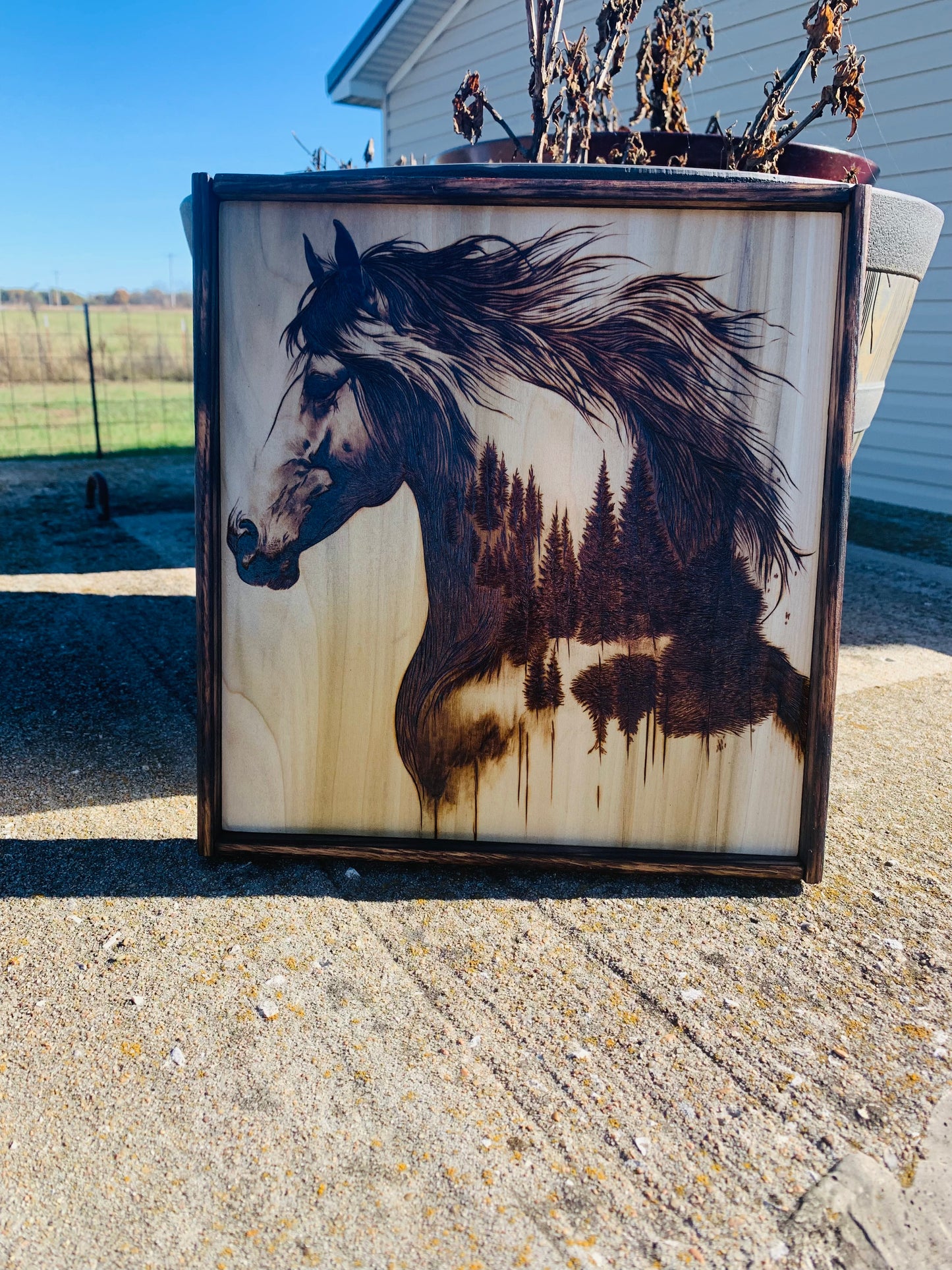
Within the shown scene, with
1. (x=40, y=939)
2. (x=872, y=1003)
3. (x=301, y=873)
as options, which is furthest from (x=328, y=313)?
(x=872, y=1003)

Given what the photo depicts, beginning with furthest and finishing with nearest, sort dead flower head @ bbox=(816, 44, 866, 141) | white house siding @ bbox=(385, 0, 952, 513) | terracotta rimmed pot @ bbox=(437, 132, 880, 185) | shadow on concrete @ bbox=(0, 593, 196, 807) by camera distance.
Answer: white house siding @ bbox=(385, 0, 952, 513) → terracotta rimmed pot @ bbox=(437, 132, 880, 185) → shadow on concrete @ bbox=(0, 593, 196, 807) → dead flower head @ bbox=(816, 44, 866, 141)

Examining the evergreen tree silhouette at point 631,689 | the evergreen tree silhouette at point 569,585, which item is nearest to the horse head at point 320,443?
the evergreen tree silhouette at point 569,585

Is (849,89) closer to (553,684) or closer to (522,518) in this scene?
(522,518)

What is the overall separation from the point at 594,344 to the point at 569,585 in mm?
492

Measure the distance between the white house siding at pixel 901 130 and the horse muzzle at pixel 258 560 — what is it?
545 centimetres

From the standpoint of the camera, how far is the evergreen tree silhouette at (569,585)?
204 cm

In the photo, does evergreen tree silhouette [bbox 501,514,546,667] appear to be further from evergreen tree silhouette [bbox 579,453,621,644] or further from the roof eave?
the roof eave

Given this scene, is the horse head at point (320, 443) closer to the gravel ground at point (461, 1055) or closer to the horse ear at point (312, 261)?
the horse ear at point (312, 261)

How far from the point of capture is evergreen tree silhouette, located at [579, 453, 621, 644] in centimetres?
204

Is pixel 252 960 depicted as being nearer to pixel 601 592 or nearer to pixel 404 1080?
pixel 404 1080

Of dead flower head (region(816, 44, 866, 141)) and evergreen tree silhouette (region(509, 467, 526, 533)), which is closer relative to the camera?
evergreen tree silhouette (region(509, 467, 526, 533))

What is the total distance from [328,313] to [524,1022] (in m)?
1.40

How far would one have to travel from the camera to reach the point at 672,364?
199 centimetres

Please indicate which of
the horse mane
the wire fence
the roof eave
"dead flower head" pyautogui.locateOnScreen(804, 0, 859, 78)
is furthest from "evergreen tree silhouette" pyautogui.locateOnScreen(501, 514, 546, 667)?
the roof eave
